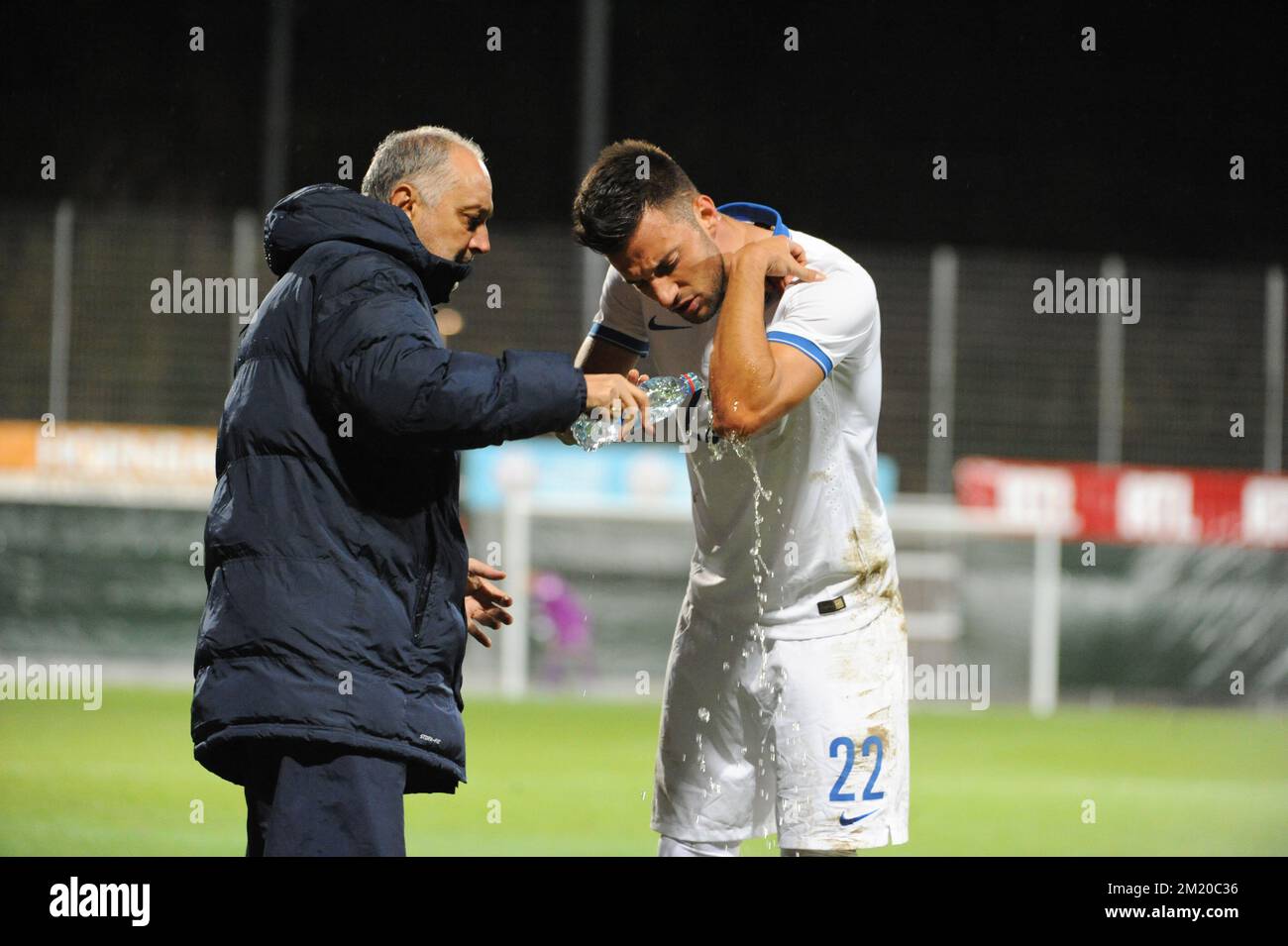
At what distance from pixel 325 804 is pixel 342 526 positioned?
1.71 ft

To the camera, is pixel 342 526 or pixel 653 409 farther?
pixel 653 409

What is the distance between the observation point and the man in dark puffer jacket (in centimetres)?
299

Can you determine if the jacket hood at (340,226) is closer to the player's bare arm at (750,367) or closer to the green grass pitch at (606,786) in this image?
the player's bare arm at (750,367)

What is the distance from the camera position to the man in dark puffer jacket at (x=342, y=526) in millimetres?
2988

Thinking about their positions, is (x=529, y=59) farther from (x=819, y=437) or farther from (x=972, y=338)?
(x=819, y=437)

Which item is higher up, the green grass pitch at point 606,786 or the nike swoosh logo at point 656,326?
the nike swoosh logo at point 656,326

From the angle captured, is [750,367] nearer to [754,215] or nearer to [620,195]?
[620,195]

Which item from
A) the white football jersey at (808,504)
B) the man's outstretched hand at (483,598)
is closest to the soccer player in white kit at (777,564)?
the white football jersey at (808,504)

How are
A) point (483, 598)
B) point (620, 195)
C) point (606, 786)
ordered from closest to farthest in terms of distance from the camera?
1. point (620, 195)
2. point (483, 598)
3. point (606, 786)

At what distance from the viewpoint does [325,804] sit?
119 inches

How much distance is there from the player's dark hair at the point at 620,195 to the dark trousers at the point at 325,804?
4.37ft

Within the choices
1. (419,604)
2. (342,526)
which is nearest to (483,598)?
(419,604)

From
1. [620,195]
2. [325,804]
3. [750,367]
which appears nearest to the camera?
[325,804]

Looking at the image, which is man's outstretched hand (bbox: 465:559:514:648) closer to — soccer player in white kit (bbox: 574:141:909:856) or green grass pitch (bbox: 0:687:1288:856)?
soccer player in white kit (bbox: 574:141:909:856)
